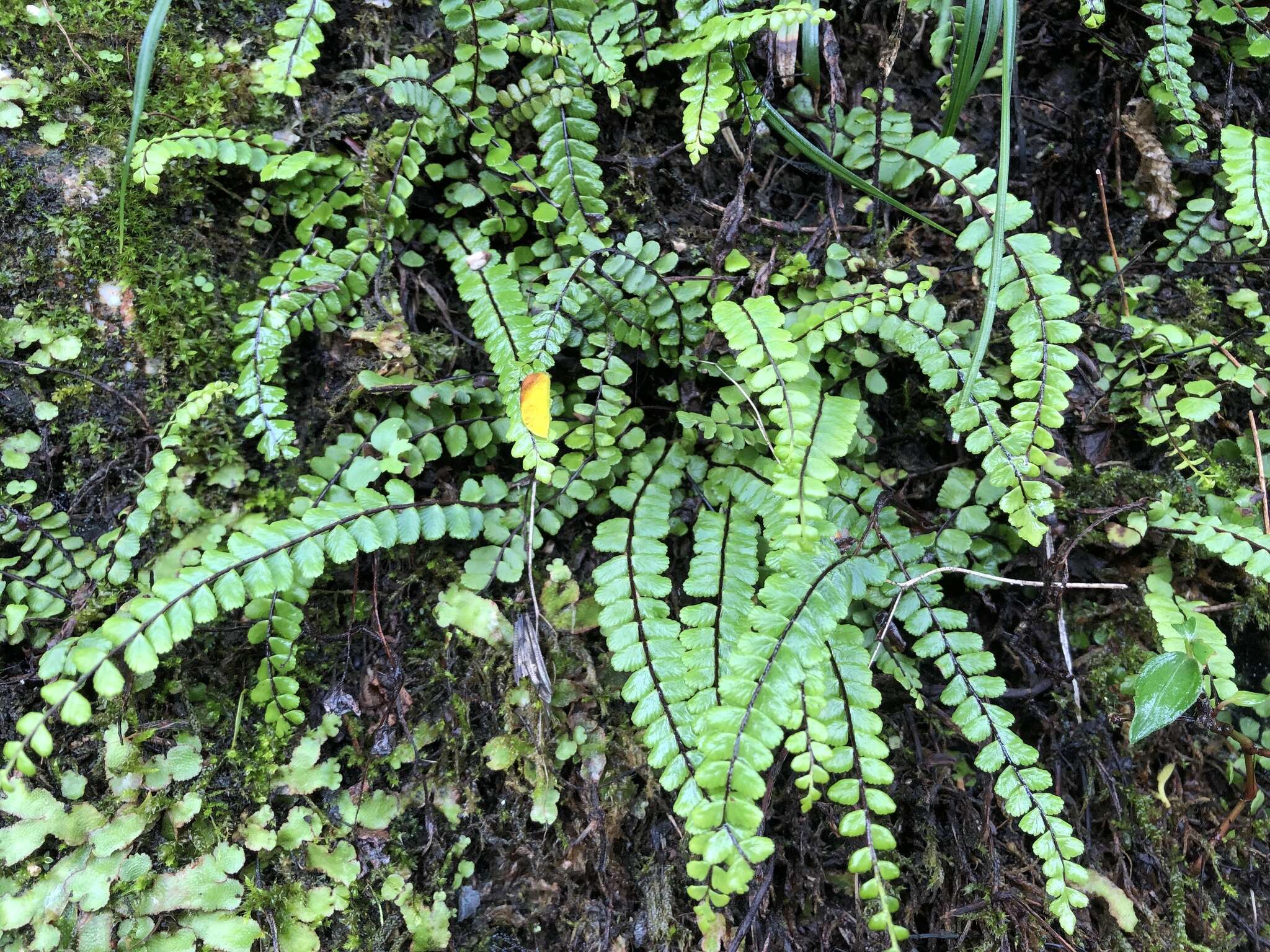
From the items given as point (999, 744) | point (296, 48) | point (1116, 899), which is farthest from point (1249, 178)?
point (296, 48)

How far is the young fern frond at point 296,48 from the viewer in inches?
84.2

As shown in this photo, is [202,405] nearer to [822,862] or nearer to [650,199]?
[650,199]

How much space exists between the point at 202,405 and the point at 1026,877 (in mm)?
3001

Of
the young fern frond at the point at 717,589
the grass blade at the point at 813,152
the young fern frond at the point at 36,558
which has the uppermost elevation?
the grass blade at the point at 813,152

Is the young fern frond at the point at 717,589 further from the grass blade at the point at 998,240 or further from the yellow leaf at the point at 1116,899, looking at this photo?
the yellow leaf at the point at 1116,899

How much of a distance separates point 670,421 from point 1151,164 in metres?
2.15

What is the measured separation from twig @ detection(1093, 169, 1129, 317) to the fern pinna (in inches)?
7.6

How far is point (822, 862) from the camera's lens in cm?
230

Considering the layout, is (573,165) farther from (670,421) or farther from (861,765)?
(861,765)

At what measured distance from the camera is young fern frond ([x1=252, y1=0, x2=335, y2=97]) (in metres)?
2.14

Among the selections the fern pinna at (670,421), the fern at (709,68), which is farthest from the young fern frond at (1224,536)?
the fern at (709,68)

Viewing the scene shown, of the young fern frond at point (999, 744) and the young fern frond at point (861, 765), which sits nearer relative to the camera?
the young fern frond at point (861, 765)

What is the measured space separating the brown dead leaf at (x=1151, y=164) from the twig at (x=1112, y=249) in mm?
135

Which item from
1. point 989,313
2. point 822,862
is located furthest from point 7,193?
point 822,862
